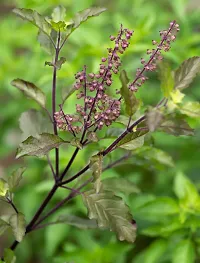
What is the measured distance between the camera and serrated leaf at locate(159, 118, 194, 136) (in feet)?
3.81

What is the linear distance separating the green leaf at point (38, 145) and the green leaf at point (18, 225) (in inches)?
7.4

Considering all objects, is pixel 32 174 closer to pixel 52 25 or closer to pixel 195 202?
pixel 195 202

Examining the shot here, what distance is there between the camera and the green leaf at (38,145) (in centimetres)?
122

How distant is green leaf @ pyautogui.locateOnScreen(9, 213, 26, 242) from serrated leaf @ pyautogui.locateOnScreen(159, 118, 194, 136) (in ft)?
1.32

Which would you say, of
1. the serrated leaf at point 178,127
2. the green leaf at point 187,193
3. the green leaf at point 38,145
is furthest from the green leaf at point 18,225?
the green leaf at point 187,193

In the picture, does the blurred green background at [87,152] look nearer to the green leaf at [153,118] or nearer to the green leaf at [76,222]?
the green leaf at [76,222]

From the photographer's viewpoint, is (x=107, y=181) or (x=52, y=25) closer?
(x=52, y=25)

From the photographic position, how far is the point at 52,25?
1254 millimetres

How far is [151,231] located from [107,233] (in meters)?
0.50

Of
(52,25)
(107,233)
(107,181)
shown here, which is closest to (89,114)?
(52,25)

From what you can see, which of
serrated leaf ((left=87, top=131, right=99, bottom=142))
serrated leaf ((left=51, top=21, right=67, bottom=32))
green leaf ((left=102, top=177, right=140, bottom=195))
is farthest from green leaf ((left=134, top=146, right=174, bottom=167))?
serrated leaf ((left=51, top=21, right=67, bottom=32))

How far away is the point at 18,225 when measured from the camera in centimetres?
Result: 131

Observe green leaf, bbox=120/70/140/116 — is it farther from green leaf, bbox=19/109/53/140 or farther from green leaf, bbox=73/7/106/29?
green leaf, bbox=19/109/53/140

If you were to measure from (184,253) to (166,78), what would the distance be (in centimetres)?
83
